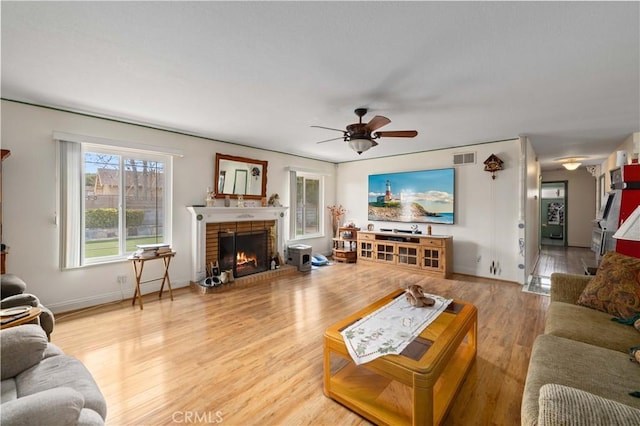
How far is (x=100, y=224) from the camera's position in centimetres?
376

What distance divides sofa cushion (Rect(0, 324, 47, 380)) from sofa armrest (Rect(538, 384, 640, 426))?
238 centimetres

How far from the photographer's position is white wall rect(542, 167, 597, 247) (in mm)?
8023

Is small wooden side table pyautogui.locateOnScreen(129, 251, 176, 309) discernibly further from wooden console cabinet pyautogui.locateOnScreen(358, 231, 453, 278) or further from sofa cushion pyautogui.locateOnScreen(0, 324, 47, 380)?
wooden console cabinet pyautogui.locateOnScreen(358, 231, 453, 278)

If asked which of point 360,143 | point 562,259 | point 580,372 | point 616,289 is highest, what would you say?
point 360,143

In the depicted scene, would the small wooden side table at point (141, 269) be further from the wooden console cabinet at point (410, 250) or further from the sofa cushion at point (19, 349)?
the wooden console cabinet at point (410, 250)

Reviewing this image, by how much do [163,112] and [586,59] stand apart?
411cm

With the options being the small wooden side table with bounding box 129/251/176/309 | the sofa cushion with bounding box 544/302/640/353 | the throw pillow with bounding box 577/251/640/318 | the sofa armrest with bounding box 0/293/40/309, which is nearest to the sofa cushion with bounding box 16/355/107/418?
the sofa armrest with bounding box 0/293/40/309

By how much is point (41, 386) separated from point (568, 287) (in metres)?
3.74

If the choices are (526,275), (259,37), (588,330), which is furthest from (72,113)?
(526,275)

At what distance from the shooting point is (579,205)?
8172 mm

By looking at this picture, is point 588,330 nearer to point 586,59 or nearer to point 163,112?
point 586,59

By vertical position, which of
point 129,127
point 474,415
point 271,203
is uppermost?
point 129,127

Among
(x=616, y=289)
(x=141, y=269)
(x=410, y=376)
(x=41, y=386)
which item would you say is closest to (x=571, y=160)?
(x=616, y=289)

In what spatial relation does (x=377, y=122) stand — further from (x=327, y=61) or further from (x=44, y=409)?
(x=44, y=409)
